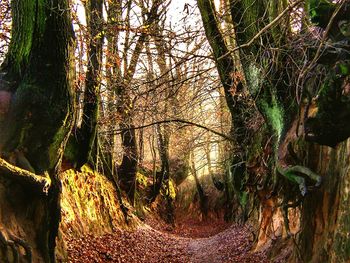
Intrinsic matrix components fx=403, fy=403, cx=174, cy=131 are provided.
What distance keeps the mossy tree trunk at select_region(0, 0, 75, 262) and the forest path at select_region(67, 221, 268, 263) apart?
3.15 m

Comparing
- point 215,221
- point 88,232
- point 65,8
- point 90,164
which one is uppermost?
point 65,8

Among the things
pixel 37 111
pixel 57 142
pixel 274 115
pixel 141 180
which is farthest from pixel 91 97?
pixel 141 180

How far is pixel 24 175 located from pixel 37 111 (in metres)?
1.12

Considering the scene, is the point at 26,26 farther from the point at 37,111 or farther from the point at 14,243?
the point at 14,243

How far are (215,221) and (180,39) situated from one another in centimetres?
2041

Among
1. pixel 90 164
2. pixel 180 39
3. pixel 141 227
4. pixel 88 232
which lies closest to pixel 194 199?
pixel 141 227

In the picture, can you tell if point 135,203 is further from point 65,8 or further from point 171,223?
point 65,8

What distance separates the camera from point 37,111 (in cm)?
665

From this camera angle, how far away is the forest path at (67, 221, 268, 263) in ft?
35.3

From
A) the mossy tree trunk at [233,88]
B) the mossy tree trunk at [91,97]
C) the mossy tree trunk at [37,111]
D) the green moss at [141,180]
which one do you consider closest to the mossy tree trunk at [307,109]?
the mossy tree trunk at [233,88]

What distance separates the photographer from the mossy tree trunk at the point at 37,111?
650 cm

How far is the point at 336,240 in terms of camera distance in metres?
5.76

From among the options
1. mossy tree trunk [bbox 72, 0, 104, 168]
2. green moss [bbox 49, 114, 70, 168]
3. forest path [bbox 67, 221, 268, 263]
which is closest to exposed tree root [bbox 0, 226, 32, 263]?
green moss [bbox 49, 114, 70, 168]

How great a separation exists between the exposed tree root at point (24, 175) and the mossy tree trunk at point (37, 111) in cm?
4
